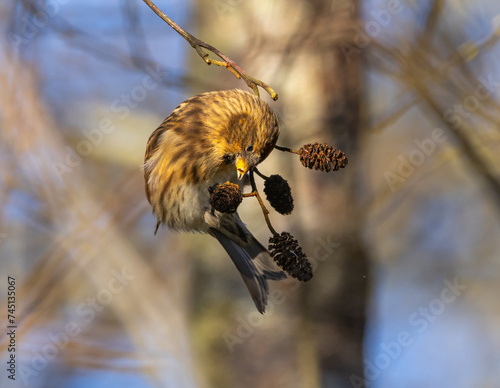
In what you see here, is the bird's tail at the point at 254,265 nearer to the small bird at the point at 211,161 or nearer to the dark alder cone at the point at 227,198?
the small bird at the point at 211,161

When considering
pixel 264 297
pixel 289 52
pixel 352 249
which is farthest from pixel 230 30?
pixel 264 297

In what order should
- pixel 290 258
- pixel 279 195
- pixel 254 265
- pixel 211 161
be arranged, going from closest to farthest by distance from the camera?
pixel 290 258, pixel 279 195, pixel 211 161, pixel 254 265

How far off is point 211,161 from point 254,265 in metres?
0.39

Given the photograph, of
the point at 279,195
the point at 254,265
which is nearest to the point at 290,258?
the point at 279,195

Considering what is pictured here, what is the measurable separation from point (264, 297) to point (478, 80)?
2.04m

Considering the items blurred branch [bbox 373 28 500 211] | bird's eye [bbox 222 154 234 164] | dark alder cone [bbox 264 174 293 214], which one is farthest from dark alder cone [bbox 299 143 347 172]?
blurred branch [bbox 373 28 500 211]

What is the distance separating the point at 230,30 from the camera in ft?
8.73

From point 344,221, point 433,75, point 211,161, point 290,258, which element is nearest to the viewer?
point 290,258

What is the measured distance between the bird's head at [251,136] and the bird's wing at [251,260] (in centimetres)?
40

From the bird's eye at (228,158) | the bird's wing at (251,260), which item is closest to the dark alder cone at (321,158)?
the bird's eye at (228,158)

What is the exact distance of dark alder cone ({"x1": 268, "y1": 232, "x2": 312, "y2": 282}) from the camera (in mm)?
1427

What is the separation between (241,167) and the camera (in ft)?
5.23

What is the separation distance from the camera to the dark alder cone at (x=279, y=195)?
5.15 feet

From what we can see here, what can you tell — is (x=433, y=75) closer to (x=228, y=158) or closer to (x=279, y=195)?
(x=228, y=158)
